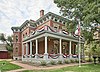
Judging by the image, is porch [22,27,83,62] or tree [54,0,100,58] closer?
tree [54,0,100,58]

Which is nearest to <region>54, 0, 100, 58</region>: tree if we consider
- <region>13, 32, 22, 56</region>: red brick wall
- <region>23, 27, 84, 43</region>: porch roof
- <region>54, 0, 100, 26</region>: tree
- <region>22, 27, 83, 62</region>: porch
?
<region>54, 0, 100, 26</region>: tree

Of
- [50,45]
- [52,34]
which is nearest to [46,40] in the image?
[52,34]

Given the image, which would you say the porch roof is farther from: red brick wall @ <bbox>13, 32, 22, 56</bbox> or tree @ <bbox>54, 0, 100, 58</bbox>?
red brick wall @ <bbox>13, 32, 22, 56</bbox>

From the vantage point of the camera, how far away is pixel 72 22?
81.4ft

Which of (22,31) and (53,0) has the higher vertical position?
(53,0)

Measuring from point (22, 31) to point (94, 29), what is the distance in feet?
76.1

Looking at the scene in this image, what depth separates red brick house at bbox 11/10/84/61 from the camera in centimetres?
2376

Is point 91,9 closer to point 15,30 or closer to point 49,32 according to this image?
point 49,32

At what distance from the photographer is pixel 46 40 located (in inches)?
876

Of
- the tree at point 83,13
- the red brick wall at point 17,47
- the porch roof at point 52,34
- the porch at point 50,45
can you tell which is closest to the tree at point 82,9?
the tree at point 83,13

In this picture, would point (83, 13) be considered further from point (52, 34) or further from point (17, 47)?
point (17, 47)

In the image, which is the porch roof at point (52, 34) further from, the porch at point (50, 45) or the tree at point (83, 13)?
the tree at point (83, 13)

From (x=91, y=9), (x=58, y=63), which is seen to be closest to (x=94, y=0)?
(x=91, y=9)

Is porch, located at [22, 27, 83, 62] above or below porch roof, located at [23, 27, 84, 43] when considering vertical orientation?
below
